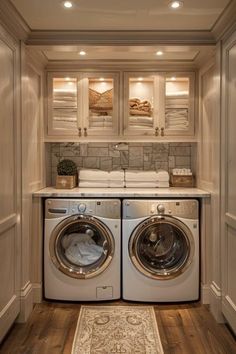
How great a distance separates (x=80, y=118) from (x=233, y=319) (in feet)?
7.36

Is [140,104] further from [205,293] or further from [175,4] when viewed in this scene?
[205,293]

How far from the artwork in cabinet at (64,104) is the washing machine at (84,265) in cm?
84

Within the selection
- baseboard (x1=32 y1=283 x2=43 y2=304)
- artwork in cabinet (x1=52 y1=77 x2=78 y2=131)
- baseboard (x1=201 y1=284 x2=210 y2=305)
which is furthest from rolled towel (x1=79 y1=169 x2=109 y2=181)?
baseboard (x1=201 y1=284 x2=210 y2=305)

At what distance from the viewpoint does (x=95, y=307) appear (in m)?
2.97

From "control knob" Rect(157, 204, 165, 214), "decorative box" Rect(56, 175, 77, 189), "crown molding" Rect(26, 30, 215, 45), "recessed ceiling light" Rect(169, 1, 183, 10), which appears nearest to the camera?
"recessed ceiling light" Rect(169, 1, 183, 10)

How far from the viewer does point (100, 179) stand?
3457 mm

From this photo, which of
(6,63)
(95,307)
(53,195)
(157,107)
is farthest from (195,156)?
(6,63)

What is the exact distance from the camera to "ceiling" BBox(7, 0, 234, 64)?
7.34 ft

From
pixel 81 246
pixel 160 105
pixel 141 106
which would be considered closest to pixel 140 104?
pixel 141 106

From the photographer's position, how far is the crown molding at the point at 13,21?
2217 millimetres

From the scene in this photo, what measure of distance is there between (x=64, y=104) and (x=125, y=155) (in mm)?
860

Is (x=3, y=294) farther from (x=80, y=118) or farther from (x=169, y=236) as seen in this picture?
(x=80, y=118)

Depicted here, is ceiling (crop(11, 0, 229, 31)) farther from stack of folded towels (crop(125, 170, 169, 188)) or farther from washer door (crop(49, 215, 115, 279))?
washer door (crop(49, 215, 115, 279))

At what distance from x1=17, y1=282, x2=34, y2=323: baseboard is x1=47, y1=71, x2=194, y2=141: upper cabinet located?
148cm
